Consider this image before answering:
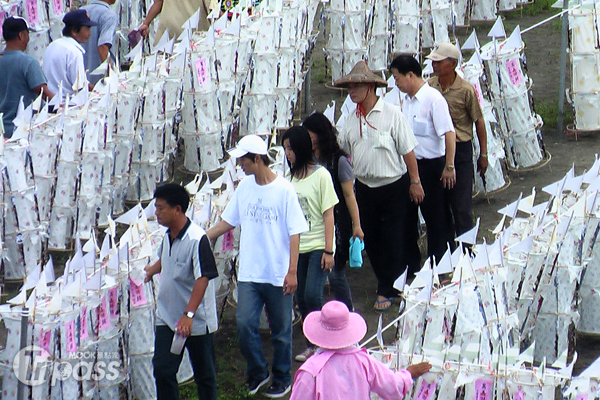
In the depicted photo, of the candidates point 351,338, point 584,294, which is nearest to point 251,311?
point 351,338

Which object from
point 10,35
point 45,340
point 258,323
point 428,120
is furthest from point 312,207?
point 10,35

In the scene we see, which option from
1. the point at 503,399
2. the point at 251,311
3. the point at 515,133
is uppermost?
the point at 515,133

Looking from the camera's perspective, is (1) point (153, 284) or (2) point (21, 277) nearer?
(1) point (153, 284)

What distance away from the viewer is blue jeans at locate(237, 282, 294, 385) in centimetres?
611

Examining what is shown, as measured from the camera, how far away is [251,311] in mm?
6129

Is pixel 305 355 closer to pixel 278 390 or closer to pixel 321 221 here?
pixel 278 390

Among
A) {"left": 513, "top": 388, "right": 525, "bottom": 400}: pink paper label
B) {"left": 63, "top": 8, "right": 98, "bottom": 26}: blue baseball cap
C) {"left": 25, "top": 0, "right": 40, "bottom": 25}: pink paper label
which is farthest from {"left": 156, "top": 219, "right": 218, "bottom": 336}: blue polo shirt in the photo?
{"left": 25, "top": 0, "right": 40, "bottom": 25}: pink paper label

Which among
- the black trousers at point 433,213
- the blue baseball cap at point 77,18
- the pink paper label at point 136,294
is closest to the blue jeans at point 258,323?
the pink paper label at point 136,294

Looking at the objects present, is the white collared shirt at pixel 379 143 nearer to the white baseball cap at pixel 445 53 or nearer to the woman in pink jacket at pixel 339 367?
the white baseball cap at pixel 445 53

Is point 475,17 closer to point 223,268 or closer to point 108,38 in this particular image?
point 108,38

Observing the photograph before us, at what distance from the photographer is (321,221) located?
6359 millimetres

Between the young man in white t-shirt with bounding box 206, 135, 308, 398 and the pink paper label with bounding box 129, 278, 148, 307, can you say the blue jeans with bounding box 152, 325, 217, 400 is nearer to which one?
the young man in white t-shirt with bounding box 206, 135, 308, 398

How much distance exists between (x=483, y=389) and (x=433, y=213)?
2453 mm

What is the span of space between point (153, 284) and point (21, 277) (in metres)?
1.75
